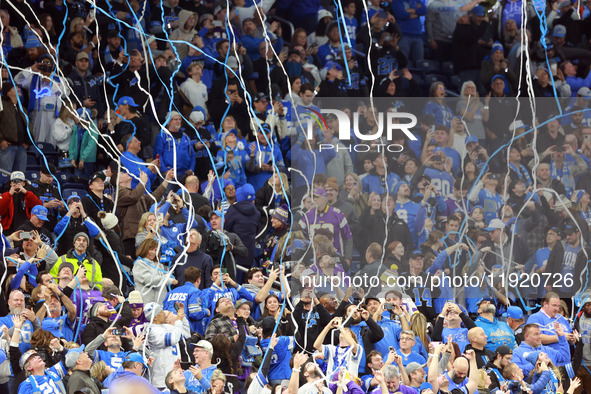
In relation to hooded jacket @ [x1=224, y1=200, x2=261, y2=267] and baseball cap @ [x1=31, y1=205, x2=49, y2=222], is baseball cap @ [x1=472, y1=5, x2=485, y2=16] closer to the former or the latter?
hooded jacket @ [x1=224, y1=200, x2=261, y2=267]

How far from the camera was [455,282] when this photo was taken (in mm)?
14711

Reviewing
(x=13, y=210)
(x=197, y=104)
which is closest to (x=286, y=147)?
(x=197, y=104)

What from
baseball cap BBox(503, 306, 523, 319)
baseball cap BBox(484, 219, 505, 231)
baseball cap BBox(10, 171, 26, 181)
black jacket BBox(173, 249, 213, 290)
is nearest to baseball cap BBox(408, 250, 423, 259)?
baseball cap BBox(484, 219, 505, 231)

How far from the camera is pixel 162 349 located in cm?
1214

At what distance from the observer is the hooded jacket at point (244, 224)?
14414 millimetres

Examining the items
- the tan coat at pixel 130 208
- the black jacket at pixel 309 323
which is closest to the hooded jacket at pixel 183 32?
the tan coat at pixel 130 208

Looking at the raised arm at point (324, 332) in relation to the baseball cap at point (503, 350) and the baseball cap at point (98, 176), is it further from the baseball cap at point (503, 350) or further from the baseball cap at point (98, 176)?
the baseball cap at point (98, 176)

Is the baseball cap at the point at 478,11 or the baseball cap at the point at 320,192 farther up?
the baseball cap at the point at 478,11

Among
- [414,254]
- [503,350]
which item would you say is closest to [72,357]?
[503,350]

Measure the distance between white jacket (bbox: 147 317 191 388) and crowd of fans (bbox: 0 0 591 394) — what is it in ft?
0.06

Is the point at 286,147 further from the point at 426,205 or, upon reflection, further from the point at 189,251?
the point at 189,251

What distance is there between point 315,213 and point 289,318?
1902mm

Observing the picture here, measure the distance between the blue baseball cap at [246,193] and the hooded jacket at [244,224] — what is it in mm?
240

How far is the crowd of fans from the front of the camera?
12.4 metres
